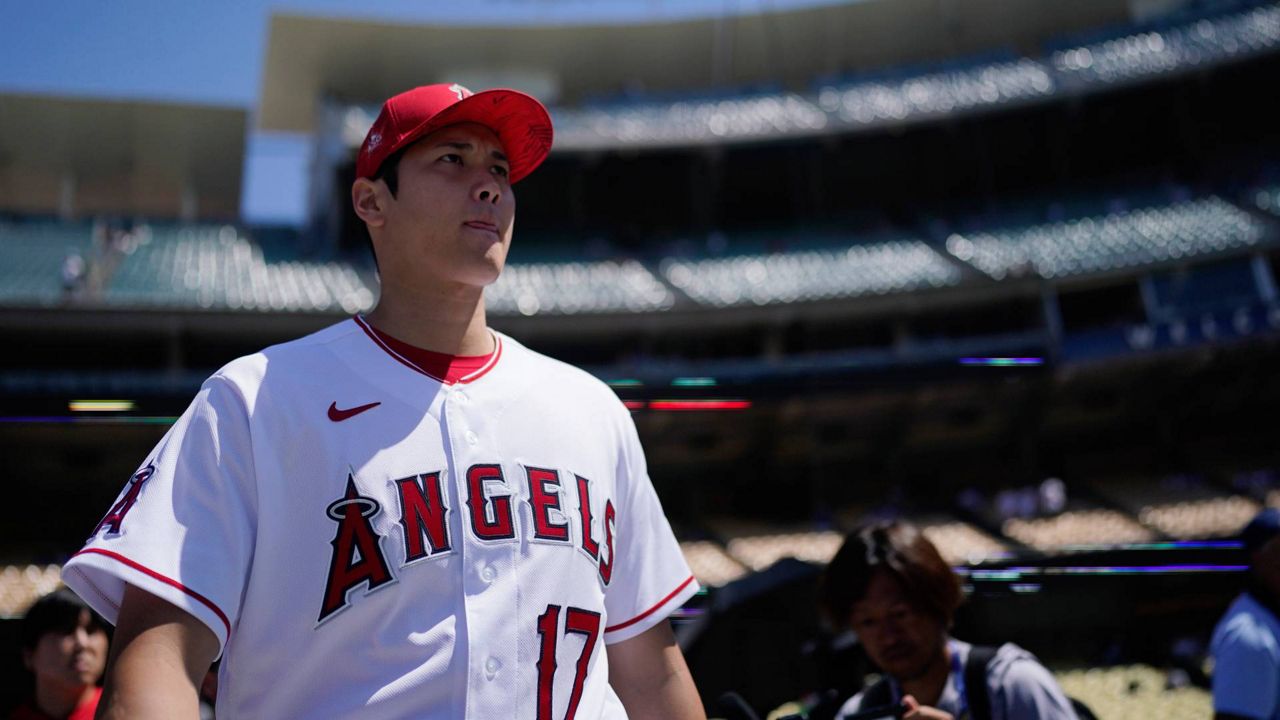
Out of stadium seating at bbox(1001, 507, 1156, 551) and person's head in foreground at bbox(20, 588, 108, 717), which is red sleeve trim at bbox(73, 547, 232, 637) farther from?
stadium seating at bbox(1001, 507, 1156, 551)

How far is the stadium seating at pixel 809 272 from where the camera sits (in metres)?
22.0

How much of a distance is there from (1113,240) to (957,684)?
2099 centimetres

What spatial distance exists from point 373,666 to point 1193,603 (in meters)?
4.73

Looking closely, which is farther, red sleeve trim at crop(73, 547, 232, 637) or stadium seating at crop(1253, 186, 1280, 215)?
stadium seating at crop(1253, 186, 1280, 215)

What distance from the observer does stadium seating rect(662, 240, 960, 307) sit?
21953 mm

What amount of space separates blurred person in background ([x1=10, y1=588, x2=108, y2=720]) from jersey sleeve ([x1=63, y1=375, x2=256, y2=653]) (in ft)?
7.37

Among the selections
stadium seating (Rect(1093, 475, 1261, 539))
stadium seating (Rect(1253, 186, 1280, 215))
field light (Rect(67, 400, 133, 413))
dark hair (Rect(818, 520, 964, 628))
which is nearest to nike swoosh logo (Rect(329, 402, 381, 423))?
field light (Rect(67, 400, 133, 413))

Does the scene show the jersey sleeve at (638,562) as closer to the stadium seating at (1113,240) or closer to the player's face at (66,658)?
the player's face at (66,658)

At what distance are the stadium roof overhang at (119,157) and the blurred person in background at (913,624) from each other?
27217 millimetres

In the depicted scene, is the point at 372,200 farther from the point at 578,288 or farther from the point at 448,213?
the point at 578,288

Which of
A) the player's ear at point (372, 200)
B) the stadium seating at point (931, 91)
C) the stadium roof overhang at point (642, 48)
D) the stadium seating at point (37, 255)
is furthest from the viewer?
the stadium roof overhang at point (642, 48)

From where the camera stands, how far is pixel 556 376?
2.02 metres

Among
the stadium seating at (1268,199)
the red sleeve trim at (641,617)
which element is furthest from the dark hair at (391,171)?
the stadium seating at (1268,199)

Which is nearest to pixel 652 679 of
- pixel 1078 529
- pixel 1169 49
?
pixel 1078 529
